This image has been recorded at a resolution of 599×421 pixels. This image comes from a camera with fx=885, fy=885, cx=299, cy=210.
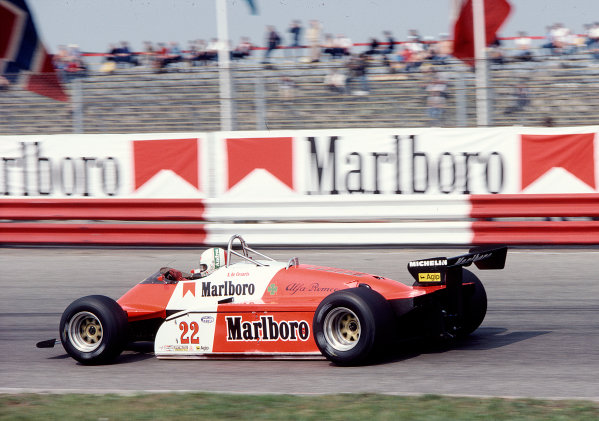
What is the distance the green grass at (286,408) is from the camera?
5.01 metres

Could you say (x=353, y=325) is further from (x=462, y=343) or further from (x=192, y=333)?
(x=192, y=333)

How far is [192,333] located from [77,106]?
8.25 meters

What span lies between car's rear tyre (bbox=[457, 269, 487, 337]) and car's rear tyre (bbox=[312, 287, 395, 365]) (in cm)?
102

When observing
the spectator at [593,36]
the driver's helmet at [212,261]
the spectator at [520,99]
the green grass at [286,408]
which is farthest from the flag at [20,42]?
the green grass at [286,408]

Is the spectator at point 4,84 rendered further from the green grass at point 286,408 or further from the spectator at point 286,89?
the green grass at point 286,408

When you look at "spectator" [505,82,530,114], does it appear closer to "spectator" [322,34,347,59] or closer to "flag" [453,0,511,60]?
"flag" [453,0,511,60]

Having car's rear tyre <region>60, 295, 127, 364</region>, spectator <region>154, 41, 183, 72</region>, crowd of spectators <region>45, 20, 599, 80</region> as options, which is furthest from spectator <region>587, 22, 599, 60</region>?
car's rear tyre <region>60, 295, 127, 364</region>

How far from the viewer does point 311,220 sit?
43.1 feet

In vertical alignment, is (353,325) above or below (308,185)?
below

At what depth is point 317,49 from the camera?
15938 mm

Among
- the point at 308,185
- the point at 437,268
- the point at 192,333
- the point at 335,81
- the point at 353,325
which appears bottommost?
the point at 192,333

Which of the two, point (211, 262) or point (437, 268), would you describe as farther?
point (211, 262)

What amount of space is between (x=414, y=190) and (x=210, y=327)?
20.9 ft

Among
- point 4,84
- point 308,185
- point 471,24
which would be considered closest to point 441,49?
point 471,24
